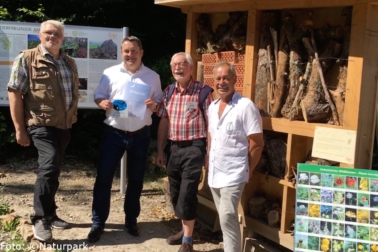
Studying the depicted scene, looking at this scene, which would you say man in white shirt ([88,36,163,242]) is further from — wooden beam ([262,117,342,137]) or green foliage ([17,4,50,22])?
green foliage ([17,4,50,22])

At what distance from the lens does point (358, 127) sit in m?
3.70

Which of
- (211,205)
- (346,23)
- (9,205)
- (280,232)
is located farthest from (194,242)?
(346,23)

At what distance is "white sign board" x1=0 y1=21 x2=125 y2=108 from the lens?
577 cm

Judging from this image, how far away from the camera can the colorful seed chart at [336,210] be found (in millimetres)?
A: 3416

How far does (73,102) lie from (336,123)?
2.44m

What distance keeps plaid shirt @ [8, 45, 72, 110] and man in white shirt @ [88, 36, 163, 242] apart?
0.93 ft

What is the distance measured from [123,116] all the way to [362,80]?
2.17 m

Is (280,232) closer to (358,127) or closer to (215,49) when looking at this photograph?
(358,127)

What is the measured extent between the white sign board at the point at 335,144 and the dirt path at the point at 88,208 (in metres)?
1.72

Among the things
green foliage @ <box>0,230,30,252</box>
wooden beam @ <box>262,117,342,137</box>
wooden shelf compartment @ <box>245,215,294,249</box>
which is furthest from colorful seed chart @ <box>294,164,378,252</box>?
green foliage @ <box>0,230,30,252</box>

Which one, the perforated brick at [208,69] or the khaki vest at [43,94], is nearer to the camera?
the khaki vest at [43,94]

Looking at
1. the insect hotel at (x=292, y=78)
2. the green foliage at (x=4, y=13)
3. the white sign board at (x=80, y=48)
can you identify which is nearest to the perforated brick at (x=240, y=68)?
the insect hotel at (x=292, y=78)

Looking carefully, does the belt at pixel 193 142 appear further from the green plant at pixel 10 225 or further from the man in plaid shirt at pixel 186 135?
the green plant at pixel 10 225

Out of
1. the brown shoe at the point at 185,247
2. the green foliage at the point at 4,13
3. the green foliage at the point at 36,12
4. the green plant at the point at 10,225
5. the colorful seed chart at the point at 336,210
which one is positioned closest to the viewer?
the colorful seed chart at the point at 336,210
